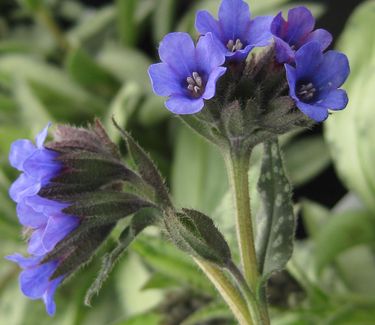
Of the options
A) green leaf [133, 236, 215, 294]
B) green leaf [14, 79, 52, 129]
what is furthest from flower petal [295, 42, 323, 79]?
green leaf [14, 79, 52, 129]

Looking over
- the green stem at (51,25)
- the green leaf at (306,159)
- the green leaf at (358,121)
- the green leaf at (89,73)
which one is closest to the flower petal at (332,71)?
the green leaf at (358,121)

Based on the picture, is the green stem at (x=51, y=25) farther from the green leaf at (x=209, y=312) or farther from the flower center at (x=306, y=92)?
the flower center at (x=306, y=92)

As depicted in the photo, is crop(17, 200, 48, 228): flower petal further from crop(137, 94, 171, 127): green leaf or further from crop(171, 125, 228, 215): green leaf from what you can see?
crop(137, 94, 171, 127): green leaf

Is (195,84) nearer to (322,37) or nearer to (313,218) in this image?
(322,37)

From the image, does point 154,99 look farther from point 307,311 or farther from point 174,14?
point 307,311

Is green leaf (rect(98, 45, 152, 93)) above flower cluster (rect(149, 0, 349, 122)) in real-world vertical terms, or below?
below

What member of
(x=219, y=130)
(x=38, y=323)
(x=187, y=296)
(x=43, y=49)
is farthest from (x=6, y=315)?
(x=219, y=130)

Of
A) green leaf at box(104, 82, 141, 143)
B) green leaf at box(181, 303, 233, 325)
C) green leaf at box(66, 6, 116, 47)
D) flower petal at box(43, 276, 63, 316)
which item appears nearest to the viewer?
flower petal at box(43, 276, 63, 316)
